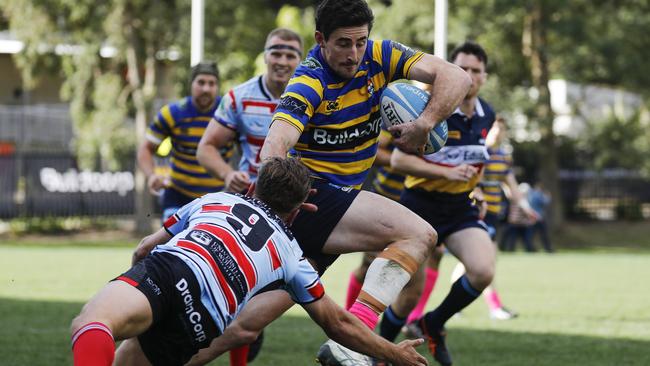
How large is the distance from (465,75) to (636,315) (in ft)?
20.4

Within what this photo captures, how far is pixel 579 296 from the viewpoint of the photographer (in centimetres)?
1323

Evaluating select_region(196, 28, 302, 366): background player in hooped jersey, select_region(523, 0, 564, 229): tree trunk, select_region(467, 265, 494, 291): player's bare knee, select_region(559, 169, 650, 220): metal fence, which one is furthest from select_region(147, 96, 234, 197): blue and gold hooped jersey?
select_region(559, 169, 650, 220): metal fence

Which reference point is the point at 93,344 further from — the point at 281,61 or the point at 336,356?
the point at 281,61

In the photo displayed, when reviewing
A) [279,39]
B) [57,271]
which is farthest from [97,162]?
[279,39]

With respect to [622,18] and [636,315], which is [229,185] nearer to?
[636,315]

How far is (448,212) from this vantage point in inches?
290

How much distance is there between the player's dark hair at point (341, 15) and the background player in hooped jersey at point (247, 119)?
5.97 feet

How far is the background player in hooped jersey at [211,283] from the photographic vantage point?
14.0 ft

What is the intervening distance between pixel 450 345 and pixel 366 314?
336 centimetres

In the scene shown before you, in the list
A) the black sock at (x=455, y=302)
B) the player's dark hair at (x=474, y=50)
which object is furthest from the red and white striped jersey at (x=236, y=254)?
the player's dark hair at (x=474, y=50)

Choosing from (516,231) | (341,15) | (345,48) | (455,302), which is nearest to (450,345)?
(455,302)

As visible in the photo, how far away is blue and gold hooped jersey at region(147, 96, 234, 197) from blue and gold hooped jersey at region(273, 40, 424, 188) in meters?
3.59

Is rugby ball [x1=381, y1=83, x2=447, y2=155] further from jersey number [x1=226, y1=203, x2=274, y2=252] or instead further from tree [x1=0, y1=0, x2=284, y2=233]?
tree [x1=0, y1=0, x2=284, y2=233]

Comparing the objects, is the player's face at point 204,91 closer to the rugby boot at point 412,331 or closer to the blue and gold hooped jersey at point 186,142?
the blue and gold hooped jersey at point 186,142
